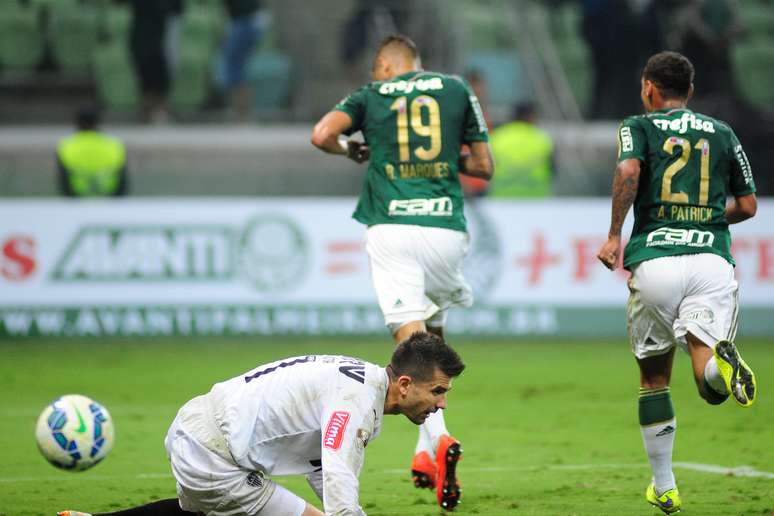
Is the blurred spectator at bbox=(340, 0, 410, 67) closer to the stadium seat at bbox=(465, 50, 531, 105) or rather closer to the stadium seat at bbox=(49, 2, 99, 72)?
the stadium seat at bbox=(465, 50, 531, 105)

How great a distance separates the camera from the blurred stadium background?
14.5 m

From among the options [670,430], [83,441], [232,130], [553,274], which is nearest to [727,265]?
[670,430]

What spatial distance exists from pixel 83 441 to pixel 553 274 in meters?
8.86

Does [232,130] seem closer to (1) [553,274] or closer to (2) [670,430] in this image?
(1) [553,274]

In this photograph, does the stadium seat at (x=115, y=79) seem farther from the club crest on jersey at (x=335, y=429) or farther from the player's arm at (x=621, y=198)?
the club crest on jersey at (x=335, y=429)

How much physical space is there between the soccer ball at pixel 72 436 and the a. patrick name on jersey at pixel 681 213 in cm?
313

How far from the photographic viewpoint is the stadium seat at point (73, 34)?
20.5 metres

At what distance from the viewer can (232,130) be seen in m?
19.5

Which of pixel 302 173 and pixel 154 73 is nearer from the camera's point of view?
pixel 302 173

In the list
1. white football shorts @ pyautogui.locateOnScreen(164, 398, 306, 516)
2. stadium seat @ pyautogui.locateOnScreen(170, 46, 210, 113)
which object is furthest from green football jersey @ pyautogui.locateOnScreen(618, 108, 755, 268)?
stadium seat @ pyautogui.locateOnScreen(170, 46, 210, 113)

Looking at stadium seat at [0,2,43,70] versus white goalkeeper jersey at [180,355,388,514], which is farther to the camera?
stadium seat at [0,2,43,70]

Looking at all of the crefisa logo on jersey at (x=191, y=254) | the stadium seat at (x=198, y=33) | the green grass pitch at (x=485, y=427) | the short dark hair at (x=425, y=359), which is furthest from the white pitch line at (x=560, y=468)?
the stadium seat at (x=198, y=33)

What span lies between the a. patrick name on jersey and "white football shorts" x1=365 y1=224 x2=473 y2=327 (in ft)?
5.00

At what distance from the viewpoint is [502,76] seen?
20.4 m
